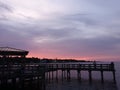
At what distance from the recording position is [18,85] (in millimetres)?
28875

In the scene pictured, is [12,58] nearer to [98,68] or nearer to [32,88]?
[32,88]

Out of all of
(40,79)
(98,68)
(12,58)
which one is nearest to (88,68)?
(98,68)

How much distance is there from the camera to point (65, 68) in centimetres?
4859

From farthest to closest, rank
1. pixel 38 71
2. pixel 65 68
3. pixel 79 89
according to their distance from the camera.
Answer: pixel 65 68, pixel 79 89, pixel 38 71

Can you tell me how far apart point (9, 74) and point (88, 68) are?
23.0 metres

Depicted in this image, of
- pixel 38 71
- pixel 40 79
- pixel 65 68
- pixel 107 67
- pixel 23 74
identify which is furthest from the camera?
pixel 65 68

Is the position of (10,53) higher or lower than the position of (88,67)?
higher

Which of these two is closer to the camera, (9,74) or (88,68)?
(9,74)

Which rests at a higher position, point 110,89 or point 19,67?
point 19,67

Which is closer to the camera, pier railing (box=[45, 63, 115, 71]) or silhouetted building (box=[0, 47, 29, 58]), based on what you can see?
silhouetted building (box=[0, 47, 29, 58])

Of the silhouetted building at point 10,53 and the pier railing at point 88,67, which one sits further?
the pier railing at point 88,67

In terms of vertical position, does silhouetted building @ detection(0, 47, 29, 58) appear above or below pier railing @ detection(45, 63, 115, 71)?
above

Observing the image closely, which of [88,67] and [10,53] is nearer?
[10,53]

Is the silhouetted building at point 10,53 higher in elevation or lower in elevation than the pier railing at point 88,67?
higher
